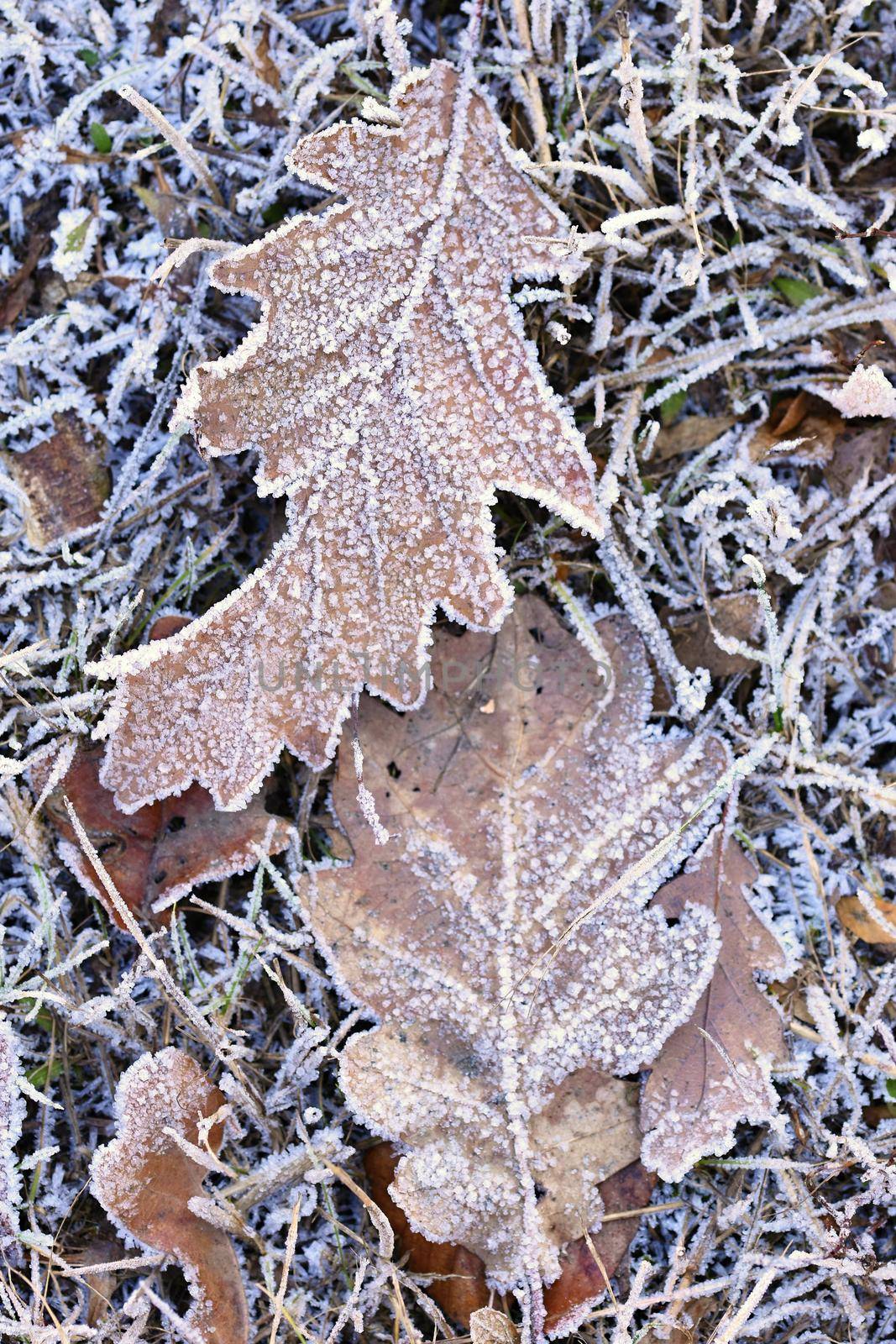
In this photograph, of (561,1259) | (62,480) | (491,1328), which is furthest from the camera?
(62,480)

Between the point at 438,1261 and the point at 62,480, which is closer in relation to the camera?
the point at 438,1261

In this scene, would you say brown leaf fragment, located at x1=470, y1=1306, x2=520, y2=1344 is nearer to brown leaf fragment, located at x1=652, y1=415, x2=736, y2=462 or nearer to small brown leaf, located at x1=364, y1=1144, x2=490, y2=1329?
small brown leaf, located at x1=364, y1=1144, x2=490, y2=1329

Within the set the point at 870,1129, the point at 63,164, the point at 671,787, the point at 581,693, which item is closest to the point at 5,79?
the point at 63,164

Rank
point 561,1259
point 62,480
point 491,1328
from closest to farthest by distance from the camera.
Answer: point 491,1328 → point 561,1259 → point 62,480

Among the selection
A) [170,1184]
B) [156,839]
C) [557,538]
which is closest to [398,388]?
[557,538]

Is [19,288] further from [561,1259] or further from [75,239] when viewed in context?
[561,1259]

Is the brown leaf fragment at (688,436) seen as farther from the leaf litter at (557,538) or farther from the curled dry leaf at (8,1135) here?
the curled dry leaf at (8,1135)

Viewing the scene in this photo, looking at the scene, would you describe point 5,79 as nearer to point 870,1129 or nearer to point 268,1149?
point 268,1149
